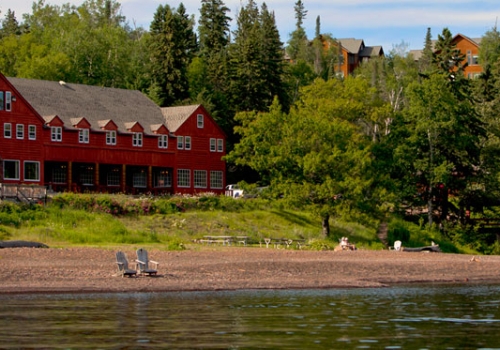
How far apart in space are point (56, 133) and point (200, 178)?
15004 mm

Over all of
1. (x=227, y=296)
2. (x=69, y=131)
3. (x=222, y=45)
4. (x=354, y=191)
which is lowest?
(x=227, y=296)

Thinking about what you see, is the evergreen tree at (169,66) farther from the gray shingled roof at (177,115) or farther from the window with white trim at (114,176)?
the window with white trim at (114,176)

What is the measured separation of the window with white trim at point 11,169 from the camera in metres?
69.9

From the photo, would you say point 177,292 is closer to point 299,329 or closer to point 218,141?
point 299,329

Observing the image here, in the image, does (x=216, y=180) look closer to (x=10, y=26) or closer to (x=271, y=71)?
(x=271, y=71)

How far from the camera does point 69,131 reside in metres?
74.4

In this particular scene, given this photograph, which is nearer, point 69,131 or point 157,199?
point 157,199

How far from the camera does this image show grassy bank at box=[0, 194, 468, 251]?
5175 centimetres

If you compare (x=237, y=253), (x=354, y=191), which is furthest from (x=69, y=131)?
(x=237, y=253)

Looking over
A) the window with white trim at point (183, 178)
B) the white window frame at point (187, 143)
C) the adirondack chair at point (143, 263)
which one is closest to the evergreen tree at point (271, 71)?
the white window frame at point (187, 143)

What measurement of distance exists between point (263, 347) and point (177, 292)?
43.9ft

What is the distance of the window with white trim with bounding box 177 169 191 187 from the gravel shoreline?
98.8 ft

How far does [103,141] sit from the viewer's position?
76750 mm

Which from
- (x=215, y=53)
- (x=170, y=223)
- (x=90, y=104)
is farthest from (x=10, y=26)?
(x=170, y=223)
